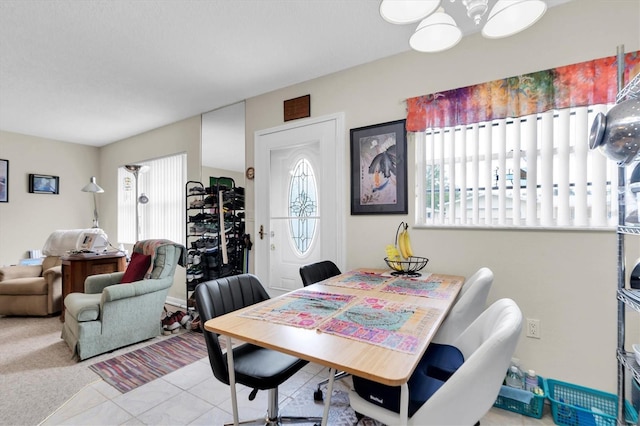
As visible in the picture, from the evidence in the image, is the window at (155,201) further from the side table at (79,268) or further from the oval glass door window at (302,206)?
the oval glass door window at (302,206)

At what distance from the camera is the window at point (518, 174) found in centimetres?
182

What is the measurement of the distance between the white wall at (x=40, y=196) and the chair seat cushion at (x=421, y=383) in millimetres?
5795

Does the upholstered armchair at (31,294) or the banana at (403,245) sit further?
the upholstered armchair at (31,294)

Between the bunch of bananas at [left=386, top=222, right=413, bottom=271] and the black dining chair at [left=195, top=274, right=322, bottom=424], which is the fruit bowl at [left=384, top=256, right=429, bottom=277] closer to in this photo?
the bunch of bananas at [left=386, top=222, right=413, bottom=271]

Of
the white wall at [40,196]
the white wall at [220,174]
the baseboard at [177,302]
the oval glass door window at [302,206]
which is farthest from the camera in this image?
the white wall at [40,196]

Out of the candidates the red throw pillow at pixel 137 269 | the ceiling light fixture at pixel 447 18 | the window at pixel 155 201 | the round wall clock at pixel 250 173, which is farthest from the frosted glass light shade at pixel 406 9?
the window at pixel 155 201

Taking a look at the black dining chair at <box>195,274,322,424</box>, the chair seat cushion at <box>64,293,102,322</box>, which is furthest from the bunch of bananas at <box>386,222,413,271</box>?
the chair seat cushion at <box>64,293,102,322</box>

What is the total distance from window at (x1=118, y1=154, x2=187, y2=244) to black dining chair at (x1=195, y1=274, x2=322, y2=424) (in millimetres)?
2944

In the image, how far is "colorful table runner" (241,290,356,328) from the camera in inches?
48.2

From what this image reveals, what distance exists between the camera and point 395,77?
8.16 ft

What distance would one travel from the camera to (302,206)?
3.00m

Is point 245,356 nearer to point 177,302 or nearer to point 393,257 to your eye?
point 393,257

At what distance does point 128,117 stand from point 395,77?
359 centimetres

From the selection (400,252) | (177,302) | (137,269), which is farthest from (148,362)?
(400,252)
